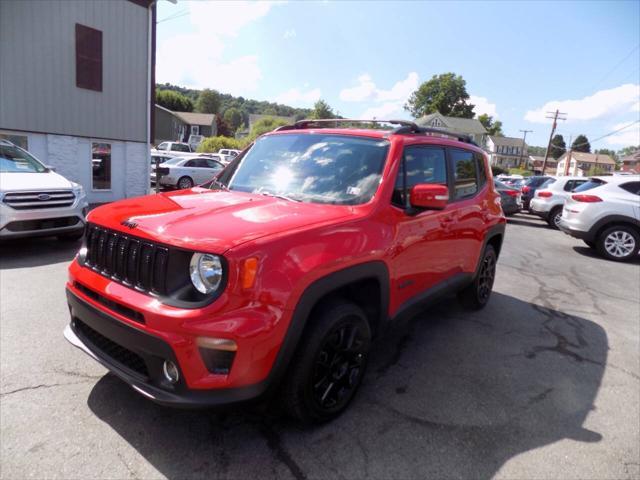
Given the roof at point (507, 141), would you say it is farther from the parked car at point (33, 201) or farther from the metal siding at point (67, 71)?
the parked car at point (33, 201)

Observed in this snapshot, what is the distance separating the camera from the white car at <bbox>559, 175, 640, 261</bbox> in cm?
866

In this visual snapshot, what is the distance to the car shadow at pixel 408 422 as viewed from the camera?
240 centimetres

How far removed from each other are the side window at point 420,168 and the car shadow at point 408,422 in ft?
4.78

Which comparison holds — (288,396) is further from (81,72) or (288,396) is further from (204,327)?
(81,72)

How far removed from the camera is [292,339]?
2.28 meters

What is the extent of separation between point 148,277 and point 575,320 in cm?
487

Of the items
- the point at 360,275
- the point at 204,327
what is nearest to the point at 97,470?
the point at 204,327

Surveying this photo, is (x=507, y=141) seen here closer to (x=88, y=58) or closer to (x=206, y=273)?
(x=88, y=58)

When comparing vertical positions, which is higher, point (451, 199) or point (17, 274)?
point (451, 199)

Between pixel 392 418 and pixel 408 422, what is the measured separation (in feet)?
0.35

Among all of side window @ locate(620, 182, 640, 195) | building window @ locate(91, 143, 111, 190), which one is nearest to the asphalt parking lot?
side window @ locate(620, 182, 640, 195)

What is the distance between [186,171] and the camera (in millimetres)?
16953

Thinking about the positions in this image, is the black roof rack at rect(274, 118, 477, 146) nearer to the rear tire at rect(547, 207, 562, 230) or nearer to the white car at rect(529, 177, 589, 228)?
the white car at rect(529, 177, 589, 228)

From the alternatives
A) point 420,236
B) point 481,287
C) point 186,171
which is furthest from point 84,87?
point 420,236
